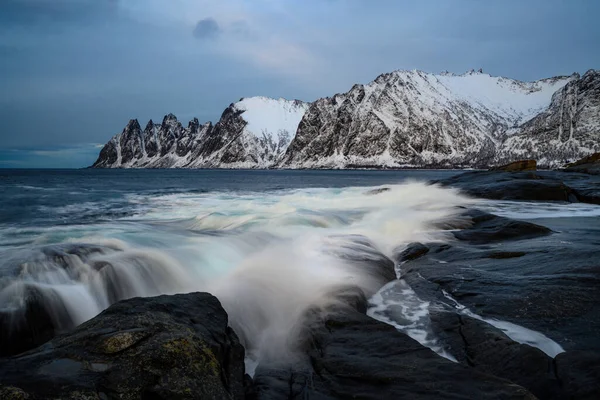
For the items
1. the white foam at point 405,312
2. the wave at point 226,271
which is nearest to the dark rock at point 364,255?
the wave at point 226,271

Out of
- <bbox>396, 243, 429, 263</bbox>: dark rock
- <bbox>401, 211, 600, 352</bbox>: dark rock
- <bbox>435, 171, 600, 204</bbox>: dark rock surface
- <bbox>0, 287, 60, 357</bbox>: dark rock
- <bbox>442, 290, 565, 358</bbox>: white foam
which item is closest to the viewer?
<bbox>442, 290, 565, 358</bbox>: white foam

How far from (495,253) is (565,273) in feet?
6.25

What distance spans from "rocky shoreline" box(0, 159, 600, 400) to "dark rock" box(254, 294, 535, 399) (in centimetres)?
1

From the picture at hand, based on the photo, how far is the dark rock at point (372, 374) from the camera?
322cm

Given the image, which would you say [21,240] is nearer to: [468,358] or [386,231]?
[386,231]

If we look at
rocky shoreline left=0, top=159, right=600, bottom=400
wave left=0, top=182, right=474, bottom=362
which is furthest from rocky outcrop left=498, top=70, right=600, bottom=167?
rocky shoreline left=0, top=159, right=600, bottom=400

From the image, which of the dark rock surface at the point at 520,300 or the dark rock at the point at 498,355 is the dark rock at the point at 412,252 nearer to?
the dark rock surface at the point at 520,300

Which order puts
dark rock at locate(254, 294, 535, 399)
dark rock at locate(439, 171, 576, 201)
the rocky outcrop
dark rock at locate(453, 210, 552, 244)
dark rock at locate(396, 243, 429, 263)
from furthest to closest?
the rocky outcrop < dark rock at locate(439, 171, 576, 201) < dark rock at locate(453, 210, 552, 244) < dark rock at locate(396, 243, 429, 263) < dark rock at locate(254, 294, 535, 399)

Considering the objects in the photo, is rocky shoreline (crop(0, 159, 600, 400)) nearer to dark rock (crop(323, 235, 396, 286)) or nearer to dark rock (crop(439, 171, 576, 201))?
dark rock (crop(323, 235, 396, 286))

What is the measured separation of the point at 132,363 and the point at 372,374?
2164mm

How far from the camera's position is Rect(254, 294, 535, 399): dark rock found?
127 inches

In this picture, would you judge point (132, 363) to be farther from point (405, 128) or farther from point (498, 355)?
point (405, 128)

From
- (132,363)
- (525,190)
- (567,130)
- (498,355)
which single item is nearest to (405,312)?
(498,355)

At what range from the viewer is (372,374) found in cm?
357
